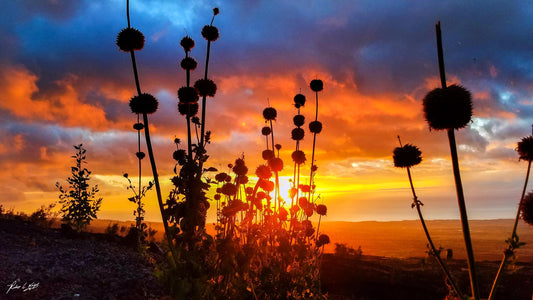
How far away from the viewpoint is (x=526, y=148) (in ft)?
15.2

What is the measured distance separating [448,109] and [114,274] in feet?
29.0

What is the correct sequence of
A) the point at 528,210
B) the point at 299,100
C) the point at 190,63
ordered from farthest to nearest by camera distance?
the point at 299,100 < the point at 190,63 < the point at 528,210

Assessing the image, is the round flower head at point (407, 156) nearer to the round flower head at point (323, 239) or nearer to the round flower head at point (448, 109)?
the round flower head at point (448, 109)

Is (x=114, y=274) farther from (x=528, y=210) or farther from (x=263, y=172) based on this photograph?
(x=528, y=210)

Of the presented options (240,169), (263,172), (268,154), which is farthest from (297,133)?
(240,169)

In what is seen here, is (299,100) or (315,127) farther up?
(299,100)

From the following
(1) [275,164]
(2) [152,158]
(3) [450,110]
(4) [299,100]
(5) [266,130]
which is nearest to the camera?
(3) [450,110]

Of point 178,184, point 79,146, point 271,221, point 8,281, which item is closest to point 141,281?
point 8,281

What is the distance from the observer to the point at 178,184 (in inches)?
196

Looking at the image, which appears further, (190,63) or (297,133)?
(297,133)

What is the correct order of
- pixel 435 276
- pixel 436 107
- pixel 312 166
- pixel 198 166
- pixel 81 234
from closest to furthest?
1. pixel 436 107
2. pixel 198 166
3. pixel 312 166
4. pixel 435 276
5. pixel 81 234

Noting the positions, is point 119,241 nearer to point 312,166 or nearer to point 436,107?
point 312,166

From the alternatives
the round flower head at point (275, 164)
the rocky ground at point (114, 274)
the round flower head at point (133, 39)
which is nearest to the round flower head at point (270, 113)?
the round flower head at point (275, 164)

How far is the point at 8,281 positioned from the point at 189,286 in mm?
6537
